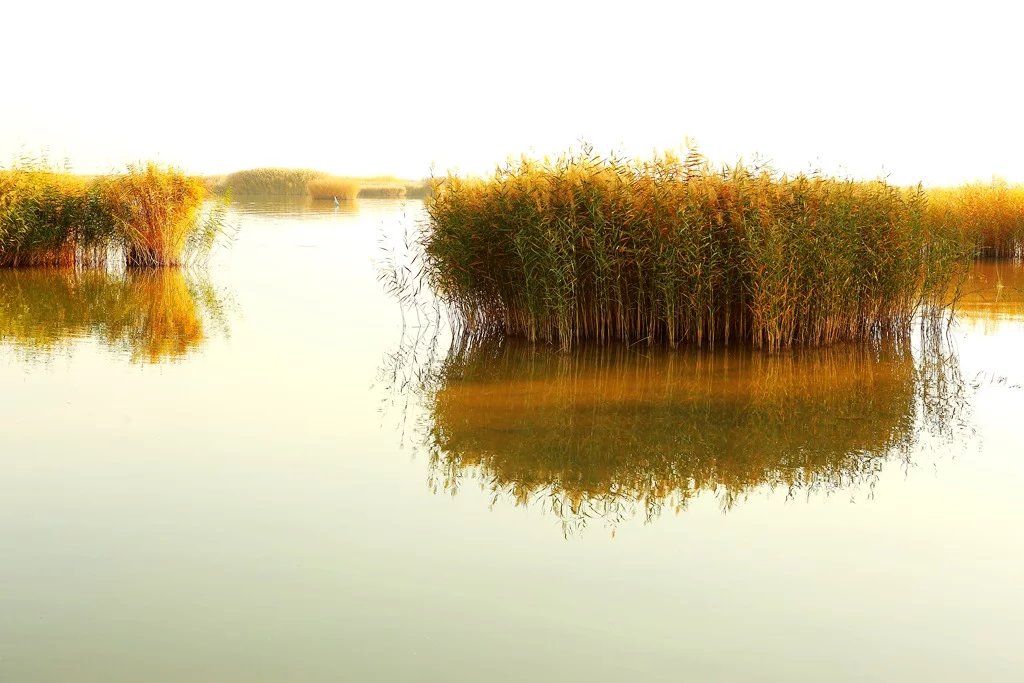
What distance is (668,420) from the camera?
8.09 metres

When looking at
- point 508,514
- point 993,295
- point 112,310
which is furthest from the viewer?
point 993,295

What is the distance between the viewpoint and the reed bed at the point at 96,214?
1788 centimetres

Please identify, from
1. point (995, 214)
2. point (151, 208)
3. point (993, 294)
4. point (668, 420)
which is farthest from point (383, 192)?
point (668, 420)

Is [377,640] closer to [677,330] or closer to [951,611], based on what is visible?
[951,611]

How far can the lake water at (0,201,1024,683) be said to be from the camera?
13.6ft

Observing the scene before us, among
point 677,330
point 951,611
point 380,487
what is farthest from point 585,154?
point 951,611

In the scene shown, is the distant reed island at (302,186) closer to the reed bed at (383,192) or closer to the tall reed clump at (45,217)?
the reed bed at (383,192)

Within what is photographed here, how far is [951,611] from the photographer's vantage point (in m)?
4.54

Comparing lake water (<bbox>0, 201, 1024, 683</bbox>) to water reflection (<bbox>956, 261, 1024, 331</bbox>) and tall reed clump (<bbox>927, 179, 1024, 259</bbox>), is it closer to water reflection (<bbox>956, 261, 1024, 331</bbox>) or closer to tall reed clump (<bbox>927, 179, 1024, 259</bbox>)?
water reflection (<bbox>956, 261, 1024, 331</bbox>)

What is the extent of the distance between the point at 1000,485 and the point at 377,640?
4160 millimetres

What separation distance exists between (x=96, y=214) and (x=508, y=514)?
47.9ft

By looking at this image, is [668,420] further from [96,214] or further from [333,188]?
[333,188]

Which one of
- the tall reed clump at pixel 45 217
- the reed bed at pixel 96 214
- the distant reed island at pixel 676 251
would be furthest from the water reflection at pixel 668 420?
the tall reed clump at pixel 45 217

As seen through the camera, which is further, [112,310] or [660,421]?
[112,310]
